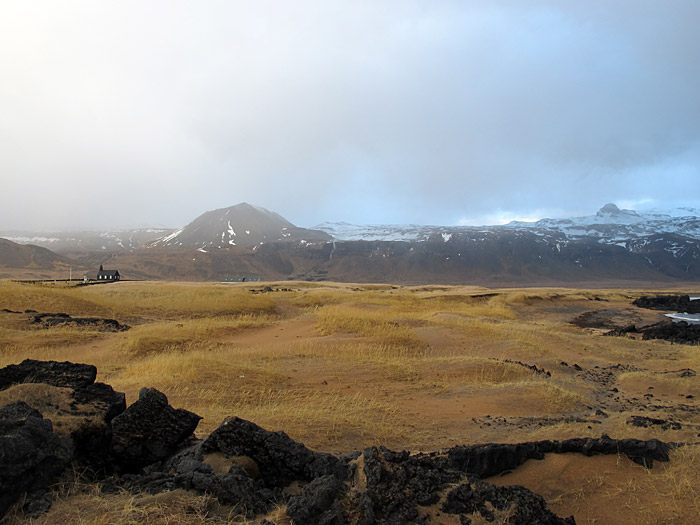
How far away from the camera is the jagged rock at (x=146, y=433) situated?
200 inches

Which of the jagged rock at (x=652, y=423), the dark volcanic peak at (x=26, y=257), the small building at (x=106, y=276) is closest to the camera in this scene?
the jagged rock at (x=652, y=423)

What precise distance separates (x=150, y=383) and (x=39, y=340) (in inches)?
320

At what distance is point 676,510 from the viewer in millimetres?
4660

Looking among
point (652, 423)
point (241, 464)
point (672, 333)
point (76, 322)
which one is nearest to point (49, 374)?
point (241, 464)

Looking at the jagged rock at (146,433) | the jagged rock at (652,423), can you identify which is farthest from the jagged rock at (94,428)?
the jagged rock at (652,423)

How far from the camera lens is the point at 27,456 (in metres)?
3.74

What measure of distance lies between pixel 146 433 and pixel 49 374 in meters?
2.17

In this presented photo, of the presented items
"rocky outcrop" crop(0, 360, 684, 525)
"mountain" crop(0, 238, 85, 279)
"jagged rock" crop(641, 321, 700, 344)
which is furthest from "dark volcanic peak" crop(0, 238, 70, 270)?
"jagged rock" crop(641, 321, 700, 344)

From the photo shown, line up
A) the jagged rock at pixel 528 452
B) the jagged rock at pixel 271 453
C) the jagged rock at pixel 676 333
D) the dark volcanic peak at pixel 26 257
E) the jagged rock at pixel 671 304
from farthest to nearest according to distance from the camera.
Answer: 1. the dark volcanic peak at pixel 26 257
2. the jagged rock at pixel 671 304
3. the jagged rock at pixel 676 333
4. the jagged rock at pixel 528 452
5. the jagged rock at pixel 271 453

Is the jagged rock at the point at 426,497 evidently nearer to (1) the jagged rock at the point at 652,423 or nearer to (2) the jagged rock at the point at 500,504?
(2) the jagged rock at the point at 500,504

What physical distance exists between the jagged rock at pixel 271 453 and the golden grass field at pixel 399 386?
1076 millimetres

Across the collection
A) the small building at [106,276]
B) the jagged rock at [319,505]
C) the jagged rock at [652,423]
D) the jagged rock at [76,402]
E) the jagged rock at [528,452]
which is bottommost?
the small building at [106,276]

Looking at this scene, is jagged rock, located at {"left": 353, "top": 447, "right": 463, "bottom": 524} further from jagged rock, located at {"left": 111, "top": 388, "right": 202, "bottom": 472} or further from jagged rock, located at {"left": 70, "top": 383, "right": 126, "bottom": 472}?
jagged rock, located at {"left": 70, "top": 383, "right": 126, "bottom": 472}

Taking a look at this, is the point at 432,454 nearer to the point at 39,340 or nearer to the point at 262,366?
the point at 262,366
